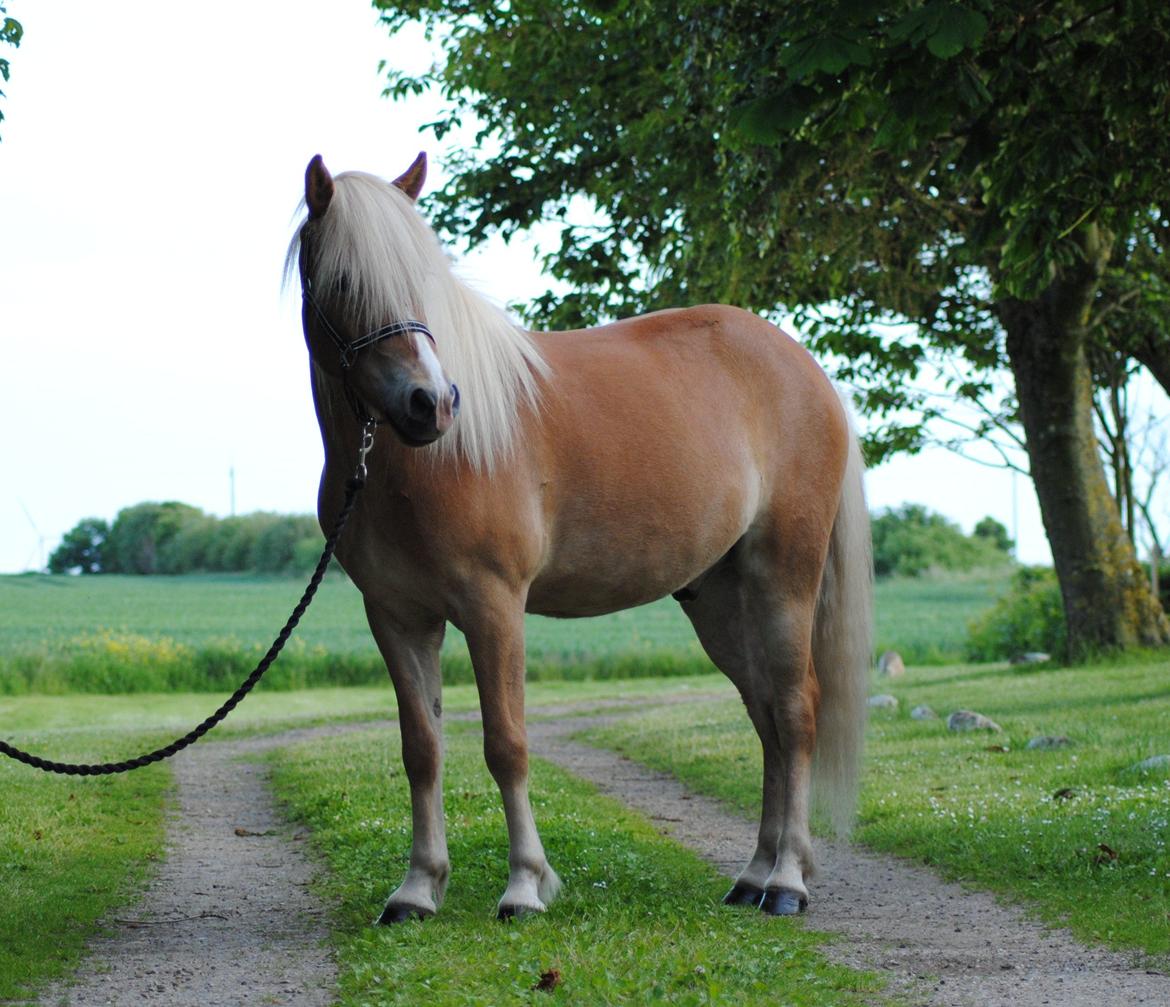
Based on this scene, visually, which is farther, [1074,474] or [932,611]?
[932,611]

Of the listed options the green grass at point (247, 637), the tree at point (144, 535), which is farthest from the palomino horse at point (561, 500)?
the tree at point (144, 535)

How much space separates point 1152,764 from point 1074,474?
950 centimetres

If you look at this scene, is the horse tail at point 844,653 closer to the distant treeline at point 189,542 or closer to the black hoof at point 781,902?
the black hoof at point 781,902

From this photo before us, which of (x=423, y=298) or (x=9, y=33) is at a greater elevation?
(x=9, y=33)

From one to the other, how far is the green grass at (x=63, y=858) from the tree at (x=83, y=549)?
122 feet

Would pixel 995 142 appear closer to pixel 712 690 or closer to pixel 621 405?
pixel 621 405

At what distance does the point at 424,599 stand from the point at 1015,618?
72.4ft

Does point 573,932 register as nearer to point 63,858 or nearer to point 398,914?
point 398,914

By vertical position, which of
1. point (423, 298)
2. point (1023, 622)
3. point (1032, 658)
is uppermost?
point (423, 298)

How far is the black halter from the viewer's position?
14.6 ft

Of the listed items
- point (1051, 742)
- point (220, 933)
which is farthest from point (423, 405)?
point (1051, 742)

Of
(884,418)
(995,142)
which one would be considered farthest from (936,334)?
(995,142)

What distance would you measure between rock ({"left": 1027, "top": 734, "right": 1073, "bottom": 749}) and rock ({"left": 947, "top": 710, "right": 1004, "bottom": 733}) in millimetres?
925

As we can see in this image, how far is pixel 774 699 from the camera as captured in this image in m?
5.80
